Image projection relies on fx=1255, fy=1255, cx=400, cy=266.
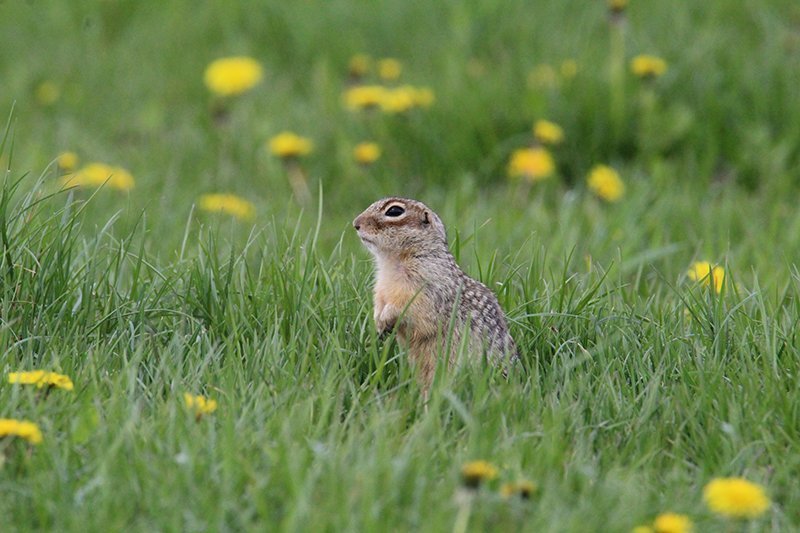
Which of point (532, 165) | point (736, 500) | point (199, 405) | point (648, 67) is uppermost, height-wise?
point (736, 500)

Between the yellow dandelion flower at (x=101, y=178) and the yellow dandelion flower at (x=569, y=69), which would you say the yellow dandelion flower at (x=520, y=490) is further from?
the yellow dandelion flower at (x=569, y=69)

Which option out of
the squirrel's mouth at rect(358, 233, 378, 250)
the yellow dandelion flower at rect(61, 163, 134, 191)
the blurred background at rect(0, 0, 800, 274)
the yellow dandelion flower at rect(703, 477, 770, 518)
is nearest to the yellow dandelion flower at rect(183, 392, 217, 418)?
the squirrel's mouth at rect(358, 233, 378, 250)

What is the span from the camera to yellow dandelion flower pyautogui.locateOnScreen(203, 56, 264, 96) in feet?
26.6

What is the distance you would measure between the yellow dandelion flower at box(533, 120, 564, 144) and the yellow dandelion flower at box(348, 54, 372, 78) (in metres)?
1.63

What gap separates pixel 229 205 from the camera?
673 centimetres

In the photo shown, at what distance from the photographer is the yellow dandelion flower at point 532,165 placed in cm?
703

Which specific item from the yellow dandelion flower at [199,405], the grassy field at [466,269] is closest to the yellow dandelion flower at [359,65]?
the grassy field at [466,269]

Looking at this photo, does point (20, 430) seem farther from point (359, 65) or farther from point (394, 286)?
point (359, 65)

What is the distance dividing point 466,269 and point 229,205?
76.7 inches

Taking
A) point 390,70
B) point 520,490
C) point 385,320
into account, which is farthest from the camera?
point 390,70

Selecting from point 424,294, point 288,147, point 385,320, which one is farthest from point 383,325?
point 288,147

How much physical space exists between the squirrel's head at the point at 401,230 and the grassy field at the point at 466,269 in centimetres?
11

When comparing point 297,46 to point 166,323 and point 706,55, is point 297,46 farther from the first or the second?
point 166,323

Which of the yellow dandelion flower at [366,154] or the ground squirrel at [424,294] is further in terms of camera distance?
the yellow dandelion flower at [366,154]
